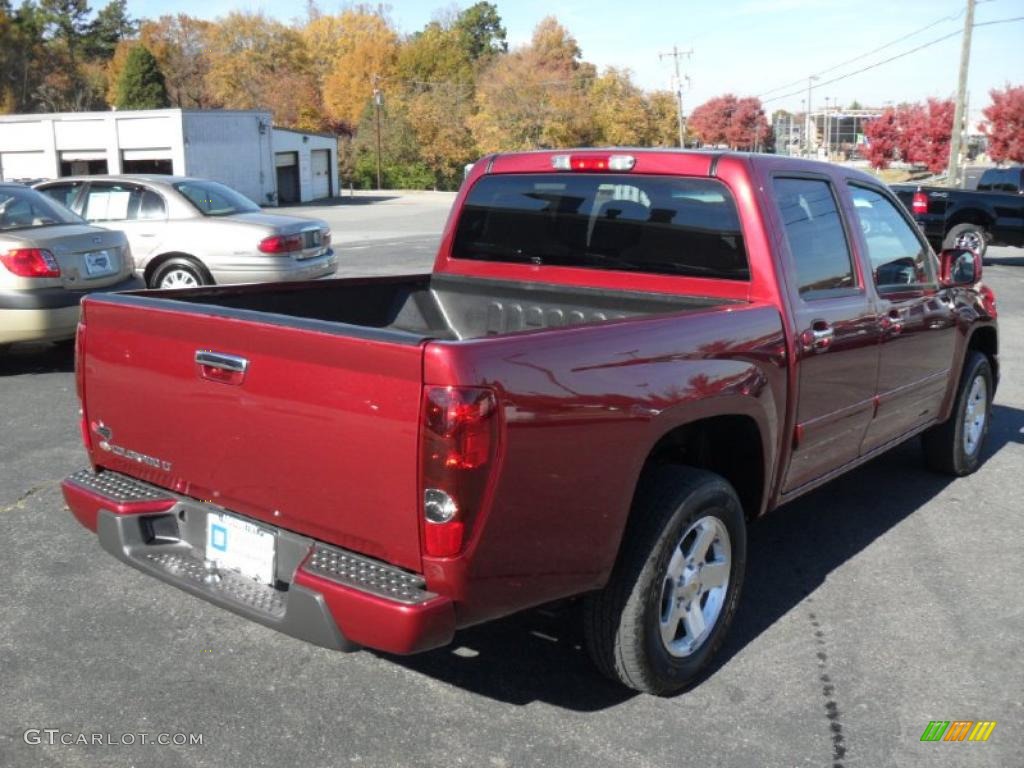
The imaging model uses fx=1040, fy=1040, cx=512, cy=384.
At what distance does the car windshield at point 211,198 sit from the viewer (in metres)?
11.4

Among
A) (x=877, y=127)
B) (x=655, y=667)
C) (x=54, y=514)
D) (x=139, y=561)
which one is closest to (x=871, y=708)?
(x=655, y=667)

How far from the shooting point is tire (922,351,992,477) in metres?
5.87

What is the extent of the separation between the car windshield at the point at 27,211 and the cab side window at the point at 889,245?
22.0 feet

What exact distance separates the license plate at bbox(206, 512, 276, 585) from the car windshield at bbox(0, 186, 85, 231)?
619 centimetres

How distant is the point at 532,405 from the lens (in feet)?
9.12

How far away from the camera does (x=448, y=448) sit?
8.67 feet

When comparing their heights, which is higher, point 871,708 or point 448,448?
point 448,448

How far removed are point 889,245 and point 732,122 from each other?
11483 centimetres

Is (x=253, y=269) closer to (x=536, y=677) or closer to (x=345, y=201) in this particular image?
(x=536, y=677)

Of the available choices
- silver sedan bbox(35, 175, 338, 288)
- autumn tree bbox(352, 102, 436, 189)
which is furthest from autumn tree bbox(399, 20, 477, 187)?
silver sedan bbox(35, 175, 338, 288)

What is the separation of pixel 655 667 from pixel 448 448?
124 centimetres

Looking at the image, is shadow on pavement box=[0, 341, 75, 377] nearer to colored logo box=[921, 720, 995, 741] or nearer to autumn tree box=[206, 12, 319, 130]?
colored logo box=[921, 720, 995, 741]

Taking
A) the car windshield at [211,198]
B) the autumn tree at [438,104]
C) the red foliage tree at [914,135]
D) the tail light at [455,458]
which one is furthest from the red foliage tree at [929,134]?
the tail light at [455,458]

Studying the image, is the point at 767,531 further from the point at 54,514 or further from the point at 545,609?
the point at 54,514
